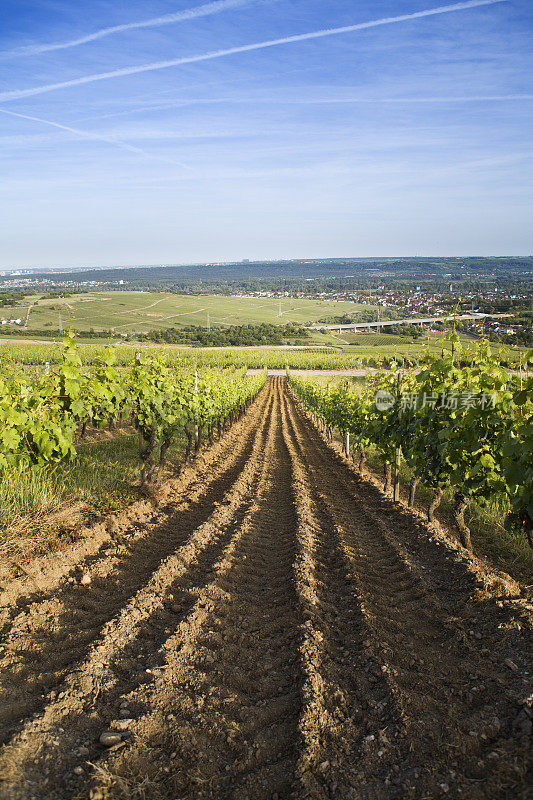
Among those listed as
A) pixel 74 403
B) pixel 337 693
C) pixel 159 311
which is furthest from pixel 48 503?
pixel 159 311

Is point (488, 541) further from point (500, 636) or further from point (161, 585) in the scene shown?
point (161, 585)

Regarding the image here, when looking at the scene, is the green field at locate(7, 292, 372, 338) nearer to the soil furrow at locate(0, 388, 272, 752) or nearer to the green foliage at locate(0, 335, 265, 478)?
the green foliage at locate(0, 335, 265, 478)

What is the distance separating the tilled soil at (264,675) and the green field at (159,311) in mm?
68762

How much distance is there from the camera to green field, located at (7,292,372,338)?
89.4 meters

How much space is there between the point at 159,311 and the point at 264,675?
121 m

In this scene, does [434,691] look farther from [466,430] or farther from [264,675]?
[466,430]

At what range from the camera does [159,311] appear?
119 meters

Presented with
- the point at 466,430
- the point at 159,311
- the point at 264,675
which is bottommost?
the point at 264,675

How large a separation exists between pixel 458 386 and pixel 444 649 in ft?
13.0

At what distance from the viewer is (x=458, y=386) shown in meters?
6.83

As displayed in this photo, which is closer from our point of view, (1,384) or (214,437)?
(1,384)

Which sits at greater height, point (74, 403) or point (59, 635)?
point (74, 403)

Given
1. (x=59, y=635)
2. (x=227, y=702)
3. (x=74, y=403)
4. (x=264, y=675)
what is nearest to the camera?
(x=227, y=702)

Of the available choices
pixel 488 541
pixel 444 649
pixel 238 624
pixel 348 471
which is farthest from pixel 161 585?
pixel 348 471
